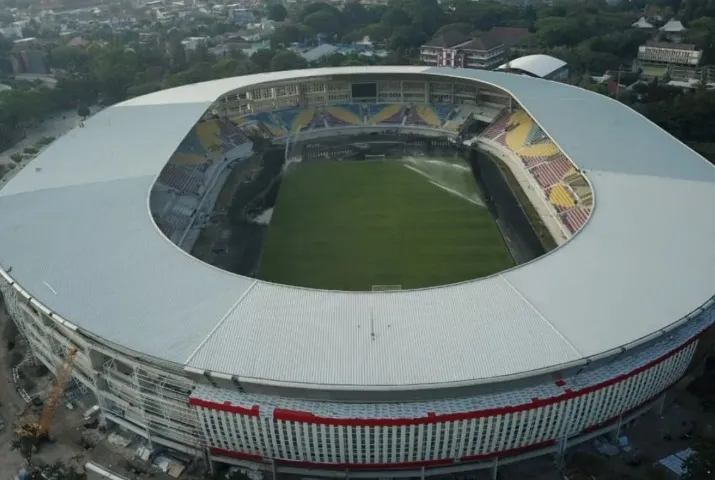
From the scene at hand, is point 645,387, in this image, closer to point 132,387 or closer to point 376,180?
point 132,387

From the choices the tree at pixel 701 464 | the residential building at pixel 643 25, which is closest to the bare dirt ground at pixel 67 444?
the tree at pixel 701 464

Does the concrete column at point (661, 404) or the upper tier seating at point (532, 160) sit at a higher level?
the upper tier seating at point (532, 160)

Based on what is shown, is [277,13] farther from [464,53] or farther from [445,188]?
[445,188]

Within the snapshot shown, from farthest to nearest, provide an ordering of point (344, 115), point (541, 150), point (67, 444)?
point (344, 115) → point (541, 150) → point (67, 444)

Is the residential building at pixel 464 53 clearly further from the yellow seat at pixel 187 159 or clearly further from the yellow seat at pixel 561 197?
the yellow seat at pixel 561 197

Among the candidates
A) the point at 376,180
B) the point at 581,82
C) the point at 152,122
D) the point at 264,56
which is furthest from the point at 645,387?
the point at 264,56

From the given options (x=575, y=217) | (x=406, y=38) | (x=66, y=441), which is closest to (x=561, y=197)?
(x=575, y=217)
